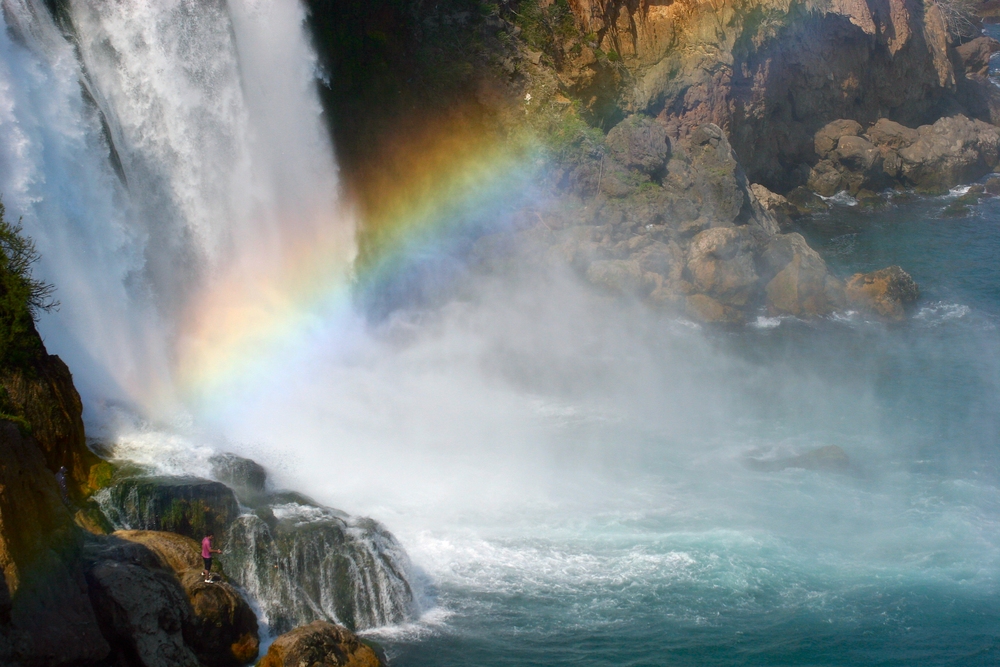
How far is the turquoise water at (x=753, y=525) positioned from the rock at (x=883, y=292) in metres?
0.92

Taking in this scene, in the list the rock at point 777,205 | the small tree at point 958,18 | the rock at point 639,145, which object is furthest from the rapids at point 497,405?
the small tree at point 958,18

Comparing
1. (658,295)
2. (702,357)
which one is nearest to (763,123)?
(658,295)

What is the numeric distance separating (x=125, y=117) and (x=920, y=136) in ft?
121

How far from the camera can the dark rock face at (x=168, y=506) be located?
46.4 ft

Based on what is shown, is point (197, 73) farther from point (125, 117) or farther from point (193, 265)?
point (193, 265)

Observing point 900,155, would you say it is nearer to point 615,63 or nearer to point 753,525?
point 615,63

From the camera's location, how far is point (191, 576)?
13.1 m

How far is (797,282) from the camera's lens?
29562 mm

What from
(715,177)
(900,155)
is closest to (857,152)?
(900,155)

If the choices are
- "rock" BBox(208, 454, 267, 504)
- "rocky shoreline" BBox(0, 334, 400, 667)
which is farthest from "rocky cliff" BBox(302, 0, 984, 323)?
"rocky shoreline" BBox(0, 334, 400, 667)

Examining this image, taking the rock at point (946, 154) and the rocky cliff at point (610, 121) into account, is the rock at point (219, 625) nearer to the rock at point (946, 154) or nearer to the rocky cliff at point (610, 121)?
the rocky cliff at point (610, 121)

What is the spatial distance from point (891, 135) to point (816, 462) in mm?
27155

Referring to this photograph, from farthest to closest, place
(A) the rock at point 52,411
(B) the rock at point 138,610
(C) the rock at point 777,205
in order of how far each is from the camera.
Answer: (C) the rock at point 777,205 → (A) the rock at point 52,411 → (B) the rock at point 138,610

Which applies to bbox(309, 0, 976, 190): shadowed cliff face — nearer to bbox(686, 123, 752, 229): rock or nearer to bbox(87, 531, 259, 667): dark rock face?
bbox(686, 123, 752, 229): rock
